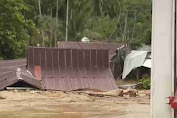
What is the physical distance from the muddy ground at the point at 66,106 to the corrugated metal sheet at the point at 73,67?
1.57 metres

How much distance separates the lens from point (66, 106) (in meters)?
12.9

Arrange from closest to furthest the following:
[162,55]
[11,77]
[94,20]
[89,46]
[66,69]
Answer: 1. [162,55]
2. [11,77]
3. [66,69]
4. [89,46]
5. [94,20]

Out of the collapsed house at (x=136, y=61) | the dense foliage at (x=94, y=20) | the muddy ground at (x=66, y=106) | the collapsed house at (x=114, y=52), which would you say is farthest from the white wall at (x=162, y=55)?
the dense foliage at (x=94, y=20)

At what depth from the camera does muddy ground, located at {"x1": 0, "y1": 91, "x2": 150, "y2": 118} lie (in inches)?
432

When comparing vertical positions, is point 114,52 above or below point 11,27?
below

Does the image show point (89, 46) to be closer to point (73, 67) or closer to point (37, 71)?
point (73, 67)

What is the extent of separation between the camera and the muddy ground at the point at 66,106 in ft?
36.0

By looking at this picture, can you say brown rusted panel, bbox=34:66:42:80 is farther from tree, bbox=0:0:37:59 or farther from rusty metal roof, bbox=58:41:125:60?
rusty metal roof, bbox=58:41:125:60

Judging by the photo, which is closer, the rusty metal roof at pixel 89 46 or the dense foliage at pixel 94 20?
the rusty metal roof at pixel 89 46

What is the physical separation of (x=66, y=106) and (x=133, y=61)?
13145mm

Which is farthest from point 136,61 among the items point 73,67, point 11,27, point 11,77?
point 11,77

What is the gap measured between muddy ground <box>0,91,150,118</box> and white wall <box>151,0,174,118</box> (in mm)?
8730

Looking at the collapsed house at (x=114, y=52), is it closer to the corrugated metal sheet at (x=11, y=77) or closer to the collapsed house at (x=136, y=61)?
the collapsed house at (x=136, y=61)

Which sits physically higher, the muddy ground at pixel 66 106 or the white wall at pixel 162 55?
the white wall at pixel 162 55
